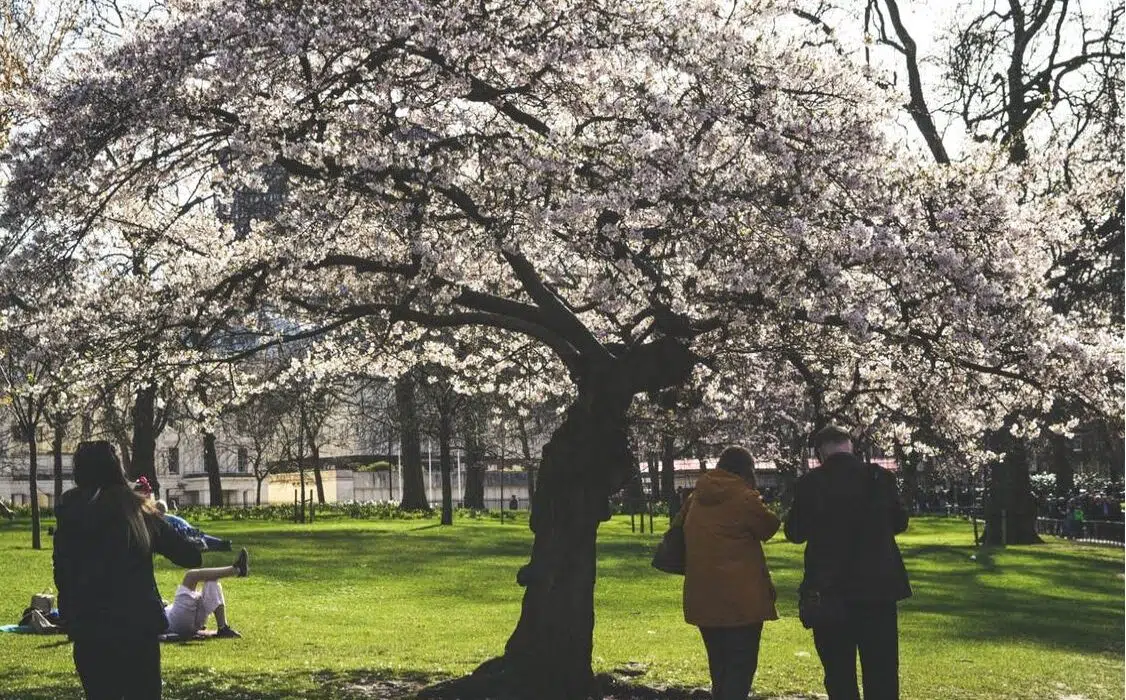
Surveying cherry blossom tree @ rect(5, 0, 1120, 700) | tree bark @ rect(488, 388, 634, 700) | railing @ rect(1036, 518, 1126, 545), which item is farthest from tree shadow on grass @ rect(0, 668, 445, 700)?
railing @ rect(1036, 518, 1126, 545)

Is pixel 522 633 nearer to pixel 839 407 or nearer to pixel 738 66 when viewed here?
pixel 839 407

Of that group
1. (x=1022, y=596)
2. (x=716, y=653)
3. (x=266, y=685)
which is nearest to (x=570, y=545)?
(x=266, y=685)

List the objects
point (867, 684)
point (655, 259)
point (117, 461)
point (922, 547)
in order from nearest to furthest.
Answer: point (117, 461), point (867, 684), point (655, 259), point (922, 547)

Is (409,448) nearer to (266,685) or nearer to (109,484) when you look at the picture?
(266,685)

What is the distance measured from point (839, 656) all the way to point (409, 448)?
43.4m

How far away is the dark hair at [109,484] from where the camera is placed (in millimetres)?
6367

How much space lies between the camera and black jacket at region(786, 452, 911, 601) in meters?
7.62

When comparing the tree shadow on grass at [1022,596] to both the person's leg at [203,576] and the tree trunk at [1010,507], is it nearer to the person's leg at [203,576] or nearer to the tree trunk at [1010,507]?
the tree trunk at [1010,507]

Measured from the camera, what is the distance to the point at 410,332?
47.5 feet

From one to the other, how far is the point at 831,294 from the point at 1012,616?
38.3 ft

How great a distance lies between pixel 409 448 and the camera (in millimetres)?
50594

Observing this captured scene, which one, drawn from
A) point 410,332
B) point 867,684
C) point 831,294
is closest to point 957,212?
point 831,294

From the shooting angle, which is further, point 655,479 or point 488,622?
point 655,479

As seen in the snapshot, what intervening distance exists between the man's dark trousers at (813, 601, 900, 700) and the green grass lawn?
4311 mm
